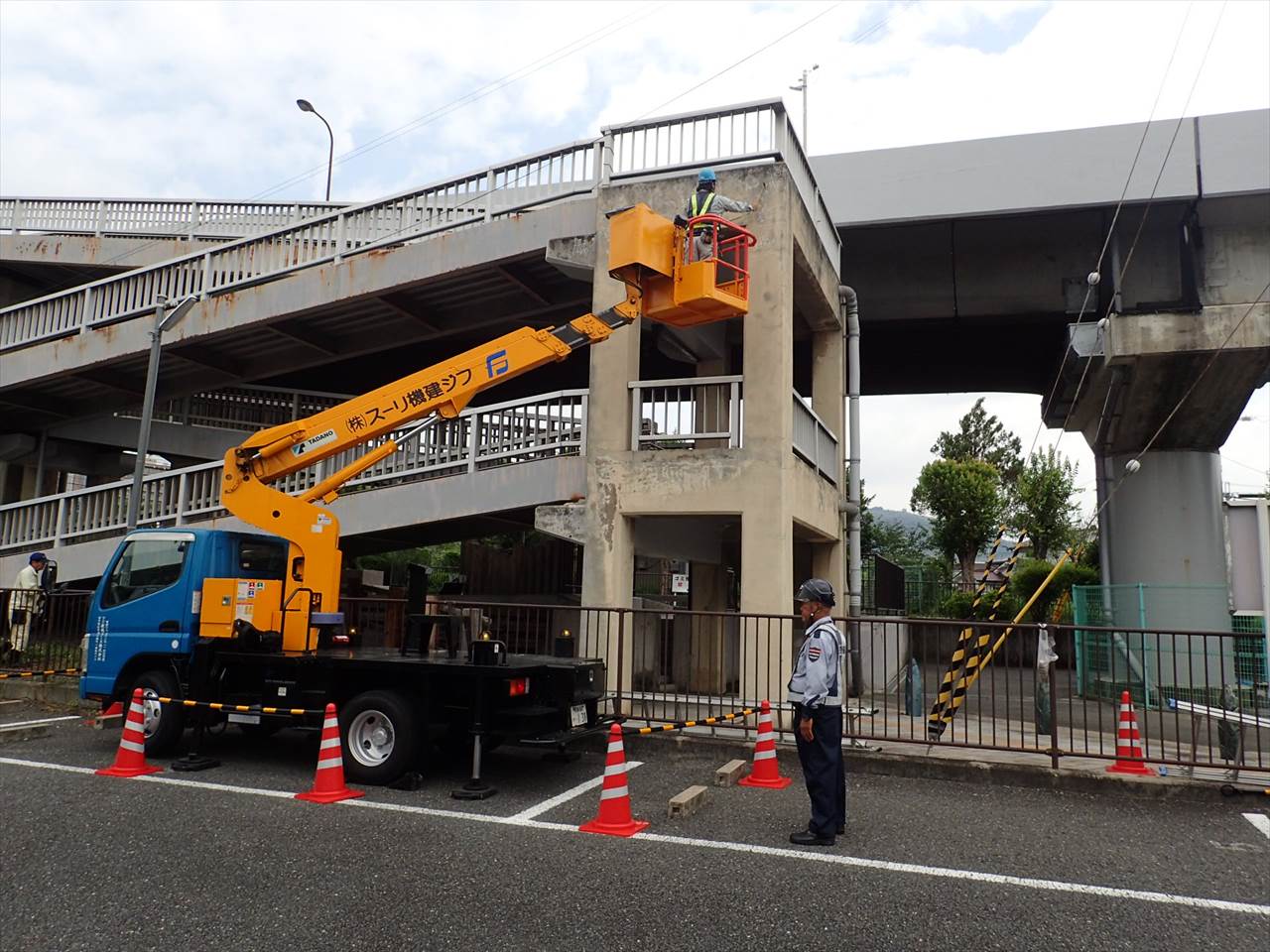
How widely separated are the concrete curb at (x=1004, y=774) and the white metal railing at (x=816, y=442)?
432 centimetres

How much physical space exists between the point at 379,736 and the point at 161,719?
2633 mm

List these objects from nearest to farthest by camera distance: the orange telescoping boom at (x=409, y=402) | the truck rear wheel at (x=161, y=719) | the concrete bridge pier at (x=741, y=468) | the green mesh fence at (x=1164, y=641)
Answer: the truck rear wheel at (x=161, y=719) < the orange telescoping boom at (x=409, y=402) < the concrete bridge pier at (x=741, y=468) < the green mesh fence at (x=1164, y=641)

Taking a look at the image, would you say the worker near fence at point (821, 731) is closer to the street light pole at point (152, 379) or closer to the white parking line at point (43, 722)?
the white parking line at point (43, 722)

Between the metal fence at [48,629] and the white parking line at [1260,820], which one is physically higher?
the metal fence at [48,629]

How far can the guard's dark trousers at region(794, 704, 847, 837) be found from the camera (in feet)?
19.2

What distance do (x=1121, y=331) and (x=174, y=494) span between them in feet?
52.2

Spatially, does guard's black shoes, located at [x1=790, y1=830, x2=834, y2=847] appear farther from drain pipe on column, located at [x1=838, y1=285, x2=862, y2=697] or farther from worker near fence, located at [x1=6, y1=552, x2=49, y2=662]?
worker near fence, located at [x1=6, y1=552, x2=49, y2=662]

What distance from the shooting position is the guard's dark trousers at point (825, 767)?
19.2 ft

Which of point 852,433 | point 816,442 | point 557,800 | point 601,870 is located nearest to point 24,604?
point 557,800

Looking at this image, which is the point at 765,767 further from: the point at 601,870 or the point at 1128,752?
the point at 1128,752

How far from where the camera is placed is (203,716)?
8.52 metres

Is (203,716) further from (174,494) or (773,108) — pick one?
(773,108)

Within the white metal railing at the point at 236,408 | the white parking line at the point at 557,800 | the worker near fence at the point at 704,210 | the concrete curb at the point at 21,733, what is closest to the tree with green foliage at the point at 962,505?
the white metal railing at the point at 236,408

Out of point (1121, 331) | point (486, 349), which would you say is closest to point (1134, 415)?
point (1121, 331)
